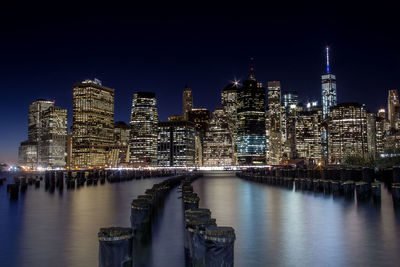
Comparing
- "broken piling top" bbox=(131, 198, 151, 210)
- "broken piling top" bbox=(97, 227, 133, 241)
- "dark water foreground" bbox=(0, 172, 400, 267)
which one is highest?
"broken piling top" bbox=(97, 227, 133, 241)

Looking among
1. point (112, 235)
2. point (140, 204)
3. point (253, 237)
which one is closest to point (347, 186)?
point (253, 237)

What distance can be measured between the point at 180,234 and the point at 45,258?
674 centimetres

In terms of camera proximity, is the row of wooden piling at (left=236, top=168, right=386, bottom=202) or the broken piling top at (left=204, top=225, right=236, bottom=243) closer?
the broken piling top at (left=204, top=225, right=236, bottom=243)

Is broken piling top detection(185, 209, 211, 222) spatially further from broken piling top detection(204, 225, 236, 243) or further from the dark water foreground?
broken piling top detection(204, 225, 236, 243)

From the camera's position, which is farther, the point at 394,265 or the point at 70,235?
the point at 70,235

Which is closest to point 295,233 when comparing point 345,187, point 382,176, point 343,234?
point 343,234

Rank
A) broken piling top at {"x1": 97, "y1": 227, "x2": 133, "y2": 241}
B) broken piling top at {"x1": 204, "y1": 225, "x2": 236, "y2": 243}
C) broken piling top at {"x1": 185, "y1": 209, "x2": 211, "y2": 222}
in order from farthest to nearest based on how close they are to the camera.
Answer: broken piling top at {"x1": 185, "y1": 209, "x2": 211, "y2": 222} < broken piling top at {"x1": 97, "y1": 227, "x2": 133, "y2": 241} < broken piling top at {"x1": 204, "y1": 225, "x2": 236, "y2": 243}

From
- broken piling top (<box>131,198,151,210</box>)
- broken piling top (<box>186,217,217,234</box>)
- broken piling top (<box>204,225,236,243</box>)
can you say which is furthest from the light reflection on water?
broken piling top (<box>131,198,151,210</box>)

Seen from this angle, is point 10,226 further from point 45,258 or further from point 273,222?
point 273,222

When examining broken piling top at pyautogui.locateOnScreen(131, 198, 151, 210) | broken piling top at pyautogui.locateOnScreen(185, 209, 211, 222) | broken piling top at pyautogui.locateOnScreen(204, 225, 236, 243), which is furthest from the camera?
broken piling top at pyautogui.locateOnScreen(131, 198, 151, 210)

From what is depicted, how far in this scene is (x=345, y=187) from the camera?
45469 millimetres

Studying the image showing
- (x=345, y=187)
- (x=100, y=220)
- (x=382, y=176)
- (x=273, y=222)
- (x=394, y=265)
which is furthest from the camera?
(x=382, y=176)

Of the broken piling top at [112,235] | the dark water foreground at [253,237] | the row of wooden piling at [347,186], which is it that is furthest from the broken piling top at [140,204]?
the row of wooden piling at [347,186]

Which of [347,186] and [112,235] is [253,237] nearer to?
[112,235]
